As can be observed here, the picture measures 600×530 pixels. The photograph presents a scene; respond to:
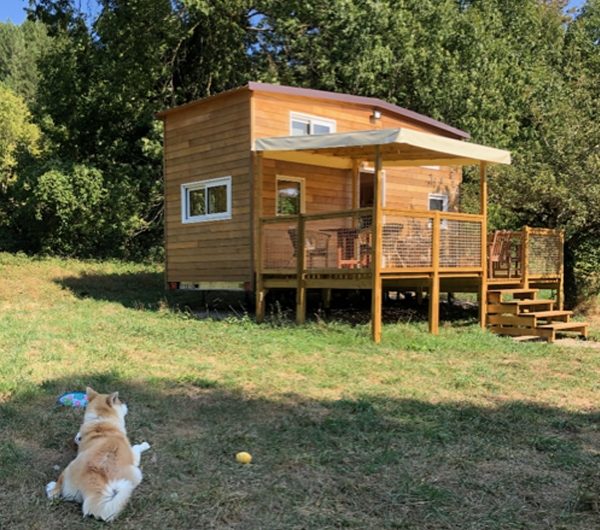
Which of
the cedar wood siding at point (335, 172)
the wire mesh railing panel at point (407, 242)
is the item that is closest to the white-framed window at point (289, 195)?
the cedar wood siding at point (335, 172)

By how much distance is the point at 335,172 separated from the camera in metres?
13.7

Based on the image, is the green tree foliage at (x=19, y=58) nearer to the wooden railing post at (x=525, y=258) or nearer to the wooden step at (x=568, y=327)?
the wooden railing post at (x=525, y=258)

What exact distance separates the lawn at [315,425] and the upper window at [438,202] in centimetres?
638

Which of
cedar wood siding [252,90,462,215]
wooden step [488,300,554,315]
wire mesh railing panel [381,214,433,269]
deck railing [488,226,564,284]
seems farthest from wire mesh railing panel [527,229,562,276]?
cedar wood siding [252,90,462,215]

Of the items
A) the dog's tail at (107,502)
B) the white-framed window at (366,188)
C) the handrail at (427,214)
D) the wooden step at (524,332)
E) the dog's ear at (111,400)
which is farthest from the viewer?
the white-framed window at (366,188)

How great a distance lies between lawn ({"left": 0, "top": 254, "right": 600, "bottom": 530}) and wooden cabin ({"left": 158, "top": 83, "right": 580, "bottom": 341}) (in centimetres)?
139

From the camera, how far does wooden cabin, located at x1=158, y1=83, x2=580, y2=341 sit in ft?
32.8

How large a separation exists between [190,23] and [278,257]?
40.1 feet

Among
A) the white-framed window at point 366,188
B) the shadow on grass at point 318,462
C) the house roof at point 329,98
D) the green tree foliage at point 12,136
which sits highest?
the green tree foliage at point 12,136

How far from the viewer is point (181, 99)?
22.2m

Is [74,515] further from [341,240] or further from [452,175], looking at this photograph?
[452,175]

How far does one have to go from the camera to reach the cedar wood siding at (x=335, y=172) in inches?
482

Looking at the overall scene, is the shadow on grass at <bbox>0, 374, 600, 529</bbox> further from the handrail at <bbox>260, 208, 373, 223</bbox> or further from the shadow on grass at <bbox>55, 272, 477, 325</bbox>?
the shadow on grass at <bbox>55, 272, 477, 325</bbox>


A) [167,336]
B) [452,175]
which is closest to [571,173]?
Answer: [452,175]
